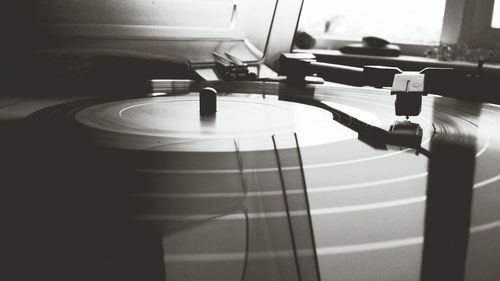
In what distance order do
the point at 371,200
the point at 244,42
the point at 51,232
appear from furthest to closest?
the point at 244,42
the point at 371,200
the point at 51,232

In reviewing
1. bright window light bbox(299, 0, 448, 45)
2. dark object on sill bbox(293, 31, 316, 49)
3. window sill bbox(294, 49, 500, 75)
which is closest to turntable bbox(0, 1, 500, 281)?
window sill bbox(294, 49, 500, 75)

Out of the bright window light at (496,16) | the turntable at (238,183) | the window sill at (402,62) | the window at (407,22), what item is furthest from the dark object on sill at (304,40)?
the turntable at (238,183)

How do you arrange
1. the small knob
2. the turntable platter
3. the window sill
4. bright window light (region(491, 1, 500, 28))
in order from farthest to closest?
bright window light (region(491, 1, 500, 28))
the window sill
the small knob
the turntable platter

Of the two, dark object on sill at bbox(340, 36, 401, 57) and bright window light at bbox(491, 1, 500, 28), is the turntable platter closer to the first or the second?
dark object on sill at bbox(340, 36, 401, 57)

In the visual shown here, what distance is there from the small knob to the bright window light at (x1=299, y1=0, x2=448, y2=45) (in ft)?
5.43

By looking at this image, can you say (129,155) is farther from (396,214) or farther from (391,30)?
(391,30)

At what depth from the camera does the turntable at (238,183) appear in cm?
36

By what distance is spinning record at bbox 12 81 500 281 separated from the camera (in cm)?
37

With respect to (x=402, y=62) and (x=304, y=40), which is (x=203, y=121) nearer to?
(x=402, y=62)

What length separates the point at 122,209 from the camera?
451 mm

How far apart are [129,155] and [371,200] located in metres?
0.32

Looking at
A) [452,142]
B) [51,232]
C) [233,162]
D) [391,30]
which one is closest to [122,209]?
[51,232]

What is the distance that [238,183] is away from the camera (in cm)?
54

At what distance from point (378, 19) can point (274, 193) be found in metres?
2.30
